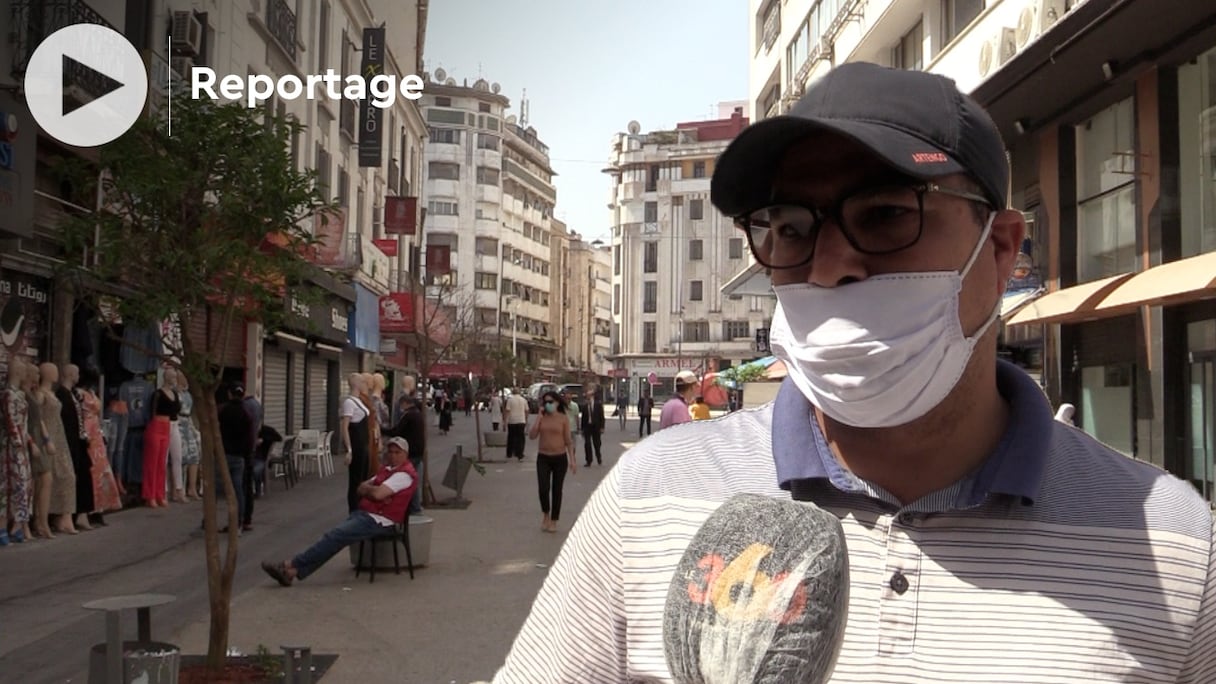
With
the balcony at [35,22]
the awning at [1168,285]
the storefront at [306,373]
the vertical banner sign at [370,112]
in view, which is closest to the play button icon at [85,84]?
the balcony at [35,22]

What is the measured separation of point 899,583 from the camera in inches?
61.4

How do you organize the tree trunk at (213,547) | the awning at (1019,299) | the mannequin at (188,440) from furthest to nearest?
1. the awning at (1019,299)
2. the mannequin at (188,440)
3. the tree trunk at (213,547)

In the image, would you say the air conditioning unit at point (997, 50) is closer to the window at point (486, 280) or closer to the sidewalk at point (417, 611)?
the sidewalk at point (417, 611)

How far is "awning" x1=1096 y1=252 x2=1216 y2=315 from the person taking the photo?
12438 mm

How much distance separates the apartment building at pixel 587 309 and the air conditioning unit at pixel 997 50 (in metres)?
95.7

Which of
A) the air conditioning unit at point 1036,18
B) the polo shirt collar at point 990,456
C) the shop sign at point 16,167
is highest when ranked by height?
the air conditioning unit at point 1036,18

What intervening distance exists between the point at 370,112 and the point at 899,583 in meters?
31.6

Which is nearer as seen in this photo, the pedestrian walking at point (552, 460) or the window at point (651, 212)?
the pedestrian walking at point (552, 460)

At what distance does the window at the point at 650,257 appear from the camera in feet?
298

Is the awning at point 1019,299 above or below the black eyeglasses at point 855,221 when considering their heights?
above

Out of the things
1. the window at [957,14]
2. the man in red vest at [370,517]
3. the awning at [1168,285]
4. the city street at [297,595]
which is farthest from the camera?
the window at [957,14]

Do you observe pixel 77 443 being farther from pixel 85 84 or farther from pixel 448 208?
pixel 448 208

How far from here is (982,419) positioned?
5.87ft

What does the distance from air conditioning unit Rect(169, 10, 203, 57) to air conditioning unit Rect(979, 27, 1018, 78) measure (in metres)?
12.6
